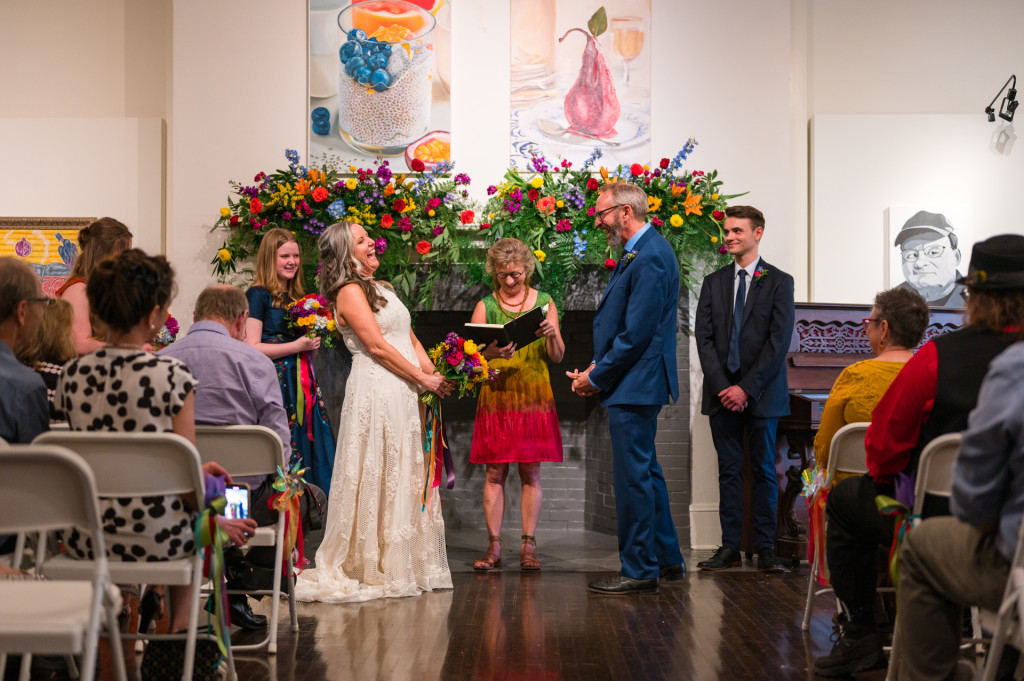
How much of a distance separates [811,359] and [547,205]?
1.82 m

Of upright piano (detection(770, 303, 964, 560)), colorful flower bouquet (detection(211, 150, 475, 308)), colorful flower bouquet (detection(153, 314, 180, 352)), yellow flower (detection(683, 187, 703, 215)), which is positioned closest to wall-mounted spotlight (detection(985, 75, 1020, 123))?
upright piano (detection(770, 303, 964, 560))

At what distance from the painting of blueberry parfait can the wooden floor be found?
2.80 meters

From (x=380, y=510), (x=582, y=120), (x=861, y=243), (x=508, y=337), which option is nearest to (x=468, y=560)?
(x=380, y=510)

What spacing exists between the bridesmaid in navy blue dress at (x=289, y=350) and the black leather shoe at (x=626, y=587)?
1742mm

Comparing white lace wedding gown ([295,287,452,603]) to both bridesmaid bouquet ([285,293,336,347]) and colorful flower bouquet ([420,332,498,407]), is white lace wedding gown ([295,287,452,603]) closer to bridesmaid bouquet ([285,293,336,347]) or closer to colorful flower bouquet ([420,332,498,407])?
colorful flower bouquet ([420,332,498,407])

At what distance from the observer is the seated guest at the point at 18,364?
8.79ft

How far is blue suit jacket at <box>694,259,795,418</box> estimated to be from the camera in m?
5.16

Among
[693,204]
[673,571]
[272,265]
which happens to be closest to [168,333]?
Result: [272,265]

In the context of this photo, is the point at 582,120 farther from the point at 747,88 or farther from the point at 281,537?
the point at 281,537

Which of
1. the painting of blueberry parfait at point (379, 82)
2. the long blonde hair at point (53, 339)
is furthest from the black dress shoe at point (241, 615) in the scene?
the painting of blueberry parfait at point (379, 82)

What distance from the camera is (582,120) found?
619 cm

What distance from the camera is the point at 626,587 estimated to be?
4.46 m

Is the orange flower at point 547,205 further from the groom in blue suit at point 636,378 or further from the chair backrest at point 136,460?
the chair backrest at point 136,460

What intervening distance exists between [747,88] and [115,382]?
484cm
